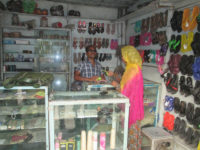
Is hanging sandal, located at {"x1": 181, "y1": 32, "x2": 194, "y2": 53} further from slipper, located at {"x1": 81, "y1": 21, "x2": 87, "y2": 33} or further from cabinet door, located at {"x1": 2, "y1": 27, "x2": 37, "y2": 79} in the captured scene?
cabinet door, located at {"x1": 2, "y1": 27, "x2": 37, "y2": 79}

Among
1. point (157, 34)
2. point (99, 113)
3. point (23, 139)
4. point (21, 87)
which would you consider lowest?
point (23, 139)

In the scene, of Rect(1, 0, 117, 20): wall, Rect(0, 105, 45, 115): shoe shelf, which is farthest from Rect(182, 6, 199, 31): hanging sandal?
Rect(1, 0, 117, 20): wall

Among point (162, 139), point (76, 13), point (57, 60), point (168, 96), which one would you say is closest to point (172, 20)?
point (168, 96)

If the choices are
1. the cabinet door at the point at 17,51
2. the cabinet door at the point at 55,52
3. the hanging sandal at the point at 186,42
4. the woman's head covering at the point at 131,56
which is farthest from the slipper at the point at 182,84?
the cabinet door at the point at 17,51

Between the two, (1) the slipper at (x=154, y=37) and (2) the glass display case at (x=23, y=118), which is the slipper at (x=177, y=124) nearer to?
(1) the slipper at (x=154, y=37)

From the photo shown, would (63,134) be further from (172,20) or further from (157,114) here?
(172,20)

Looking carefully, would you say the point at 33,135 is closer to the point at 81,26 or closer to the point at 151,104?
the point at 151,104

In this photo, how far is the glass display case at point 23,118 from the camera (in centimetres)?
208

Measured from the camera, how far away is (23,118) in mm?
2324

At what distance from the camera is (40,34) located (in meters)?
4.96

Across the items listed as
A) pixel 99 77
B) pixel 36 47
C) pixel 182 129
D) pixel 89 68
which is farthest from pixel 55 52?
pixel 182 129

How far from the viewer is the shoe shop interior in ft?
6.23

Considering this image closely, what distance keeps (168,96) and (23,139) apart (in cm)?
265

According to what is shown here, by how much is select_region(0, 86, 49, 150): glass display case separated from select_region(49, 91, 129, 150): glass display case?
1.27 feet
